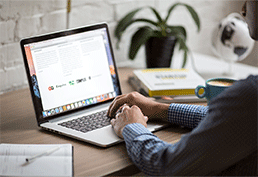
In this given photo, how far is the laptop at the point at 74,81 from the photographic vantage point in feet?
3.27

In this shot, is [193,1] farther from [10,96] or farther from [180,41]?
[10,96]

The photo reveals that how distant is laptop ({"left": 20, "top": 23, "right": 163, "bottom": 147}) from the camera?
100 cm

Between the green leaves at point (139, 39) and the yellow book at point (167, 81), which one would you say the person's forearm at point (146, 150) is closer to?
the yellow book at point (167, 81)

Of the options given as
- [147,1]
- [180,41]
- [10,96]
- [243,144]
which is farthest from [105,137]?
[147,1]

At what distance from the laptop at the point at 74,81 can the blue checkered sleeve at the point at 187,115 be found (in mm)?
57

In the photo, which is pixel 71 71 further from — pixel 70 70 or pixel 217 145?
pixel 217 145

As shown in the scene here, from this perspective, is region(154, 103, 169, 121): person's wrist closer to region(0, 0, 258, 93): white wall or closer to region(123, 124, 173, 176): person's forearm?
region(123, 124, 173, 176): person's forearm

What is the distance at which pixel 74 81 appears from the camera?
1.09m

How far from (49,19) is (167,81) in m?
0.61

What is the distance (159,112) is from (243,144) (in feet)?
1.24

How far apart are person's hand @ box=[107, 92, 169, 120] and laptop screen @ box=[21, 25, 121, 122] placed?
3.9 inches

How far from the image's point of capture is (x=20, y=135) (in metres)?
0.97

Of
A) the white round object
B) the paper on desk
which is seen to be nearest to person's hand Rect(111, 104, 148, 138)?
the paper on desk

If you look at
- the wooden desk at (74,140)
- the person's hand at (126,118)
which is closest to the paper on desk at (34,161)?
the wooden desk at (74,140)
